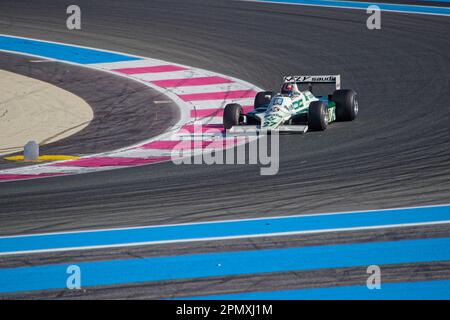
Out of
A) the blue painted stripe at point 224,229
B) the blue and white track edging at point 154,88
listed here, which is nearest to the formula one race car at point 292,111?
the blue and white track edging at point 154,88

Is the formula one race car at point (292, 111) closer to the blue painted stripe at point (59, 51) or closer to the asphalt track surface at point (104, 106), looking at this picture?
the asphalt track surface at point (104, 106)

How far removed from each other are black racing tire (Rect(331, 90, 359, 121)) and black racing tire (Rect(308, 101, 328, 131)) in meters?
0.80

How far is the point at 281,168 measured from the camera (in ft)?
42.0

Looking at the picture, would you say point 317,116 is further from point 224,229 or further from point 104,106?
point 224,229

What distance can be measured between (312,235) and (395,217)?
1133mm

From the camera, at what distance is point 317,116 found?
1525 cm

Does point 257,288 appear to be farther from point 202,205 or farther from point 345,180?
point 345,180

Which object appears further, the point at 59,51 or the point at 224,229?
the point at 59,51

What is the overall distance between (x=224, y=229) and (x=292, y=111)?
605cm

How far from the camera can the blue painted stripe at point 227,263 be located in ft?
27.2

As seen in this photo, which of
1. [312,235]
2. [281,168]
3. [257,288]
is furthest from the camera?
[281,168]

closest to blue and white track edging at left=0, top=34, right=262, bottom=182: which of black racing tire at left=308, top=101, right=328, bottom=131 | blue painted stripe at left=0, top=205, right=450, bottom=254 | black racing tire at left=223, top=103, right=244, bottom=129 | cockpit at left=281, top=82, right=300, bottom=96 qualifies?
black racing tire at left=223, top=103, right=244, bottom=129

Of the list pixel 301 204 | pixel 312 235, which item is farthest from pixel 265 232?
pixel 301 204

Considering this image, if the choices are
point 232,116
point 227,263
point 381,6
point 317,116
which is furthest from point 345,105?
point 381,6
